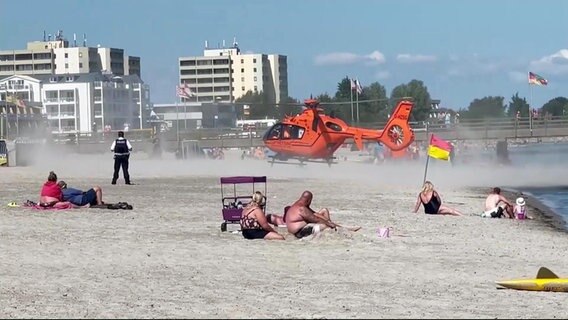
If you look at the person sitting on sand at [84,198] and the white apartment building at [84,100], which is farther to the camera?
the white apartment building at [84,100]

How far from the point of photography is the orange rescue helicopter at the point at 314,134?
52.3 metres

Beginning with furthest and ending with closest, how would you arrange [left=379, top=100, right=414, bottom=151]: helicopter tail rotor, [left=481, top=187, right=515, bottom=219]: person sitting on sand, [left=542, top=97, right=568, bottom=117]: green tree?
1. [left=542, top=97, right=568, bottom=117]: green tree
2. [left=379, top=100, right=414, bottom=151]: helicopter tail rotor
3. [left=481, top=187, right=515, bottom=219]: person sitting on sand

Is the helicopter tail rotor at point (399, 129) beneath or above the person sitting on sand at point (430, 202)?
above

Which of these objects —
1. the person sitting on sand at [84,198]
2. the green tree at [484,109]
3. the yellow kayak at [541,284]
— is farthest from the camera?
the green tree at [484,109]

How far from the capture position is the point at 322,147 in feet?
174

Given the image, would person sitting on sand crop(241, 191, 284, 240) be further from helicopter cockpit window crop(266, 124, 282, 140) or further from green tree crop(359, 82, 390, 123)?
green tree crop(359, 82, 390, 123)

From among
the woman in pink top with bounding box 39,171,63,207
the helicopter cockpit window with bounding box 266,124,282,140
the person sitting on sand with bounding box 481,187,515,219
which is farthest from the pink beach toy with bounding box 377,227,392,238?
the helicopter cockpit window with bounding box 266,124,282,140

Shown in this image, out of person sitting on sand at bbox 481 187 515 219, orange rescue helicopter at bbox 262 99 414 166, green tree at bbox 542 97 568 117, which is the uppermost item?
green tree at bbox 542 97 568 117

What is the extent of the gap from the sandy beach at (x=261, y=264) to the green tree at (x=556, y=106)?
10043 centimetres

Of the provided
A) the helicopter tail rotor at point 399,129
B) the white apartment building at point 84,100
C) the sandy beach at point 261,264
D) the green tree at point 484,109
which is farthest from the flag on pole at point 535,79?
the white apartment building at point 84,100

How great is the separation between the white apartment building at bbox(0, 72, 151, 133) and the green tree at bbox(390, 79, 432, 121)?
51.1 m

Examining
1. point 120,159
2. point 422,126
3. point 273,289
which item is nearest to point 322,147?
point 120,159

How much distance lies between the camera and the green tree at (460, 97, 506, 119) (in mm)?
81438

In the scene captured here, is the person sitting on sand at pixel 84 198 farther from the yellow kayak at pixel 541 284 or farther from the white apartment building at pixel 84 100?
the white apartment building at pixel 84 100
